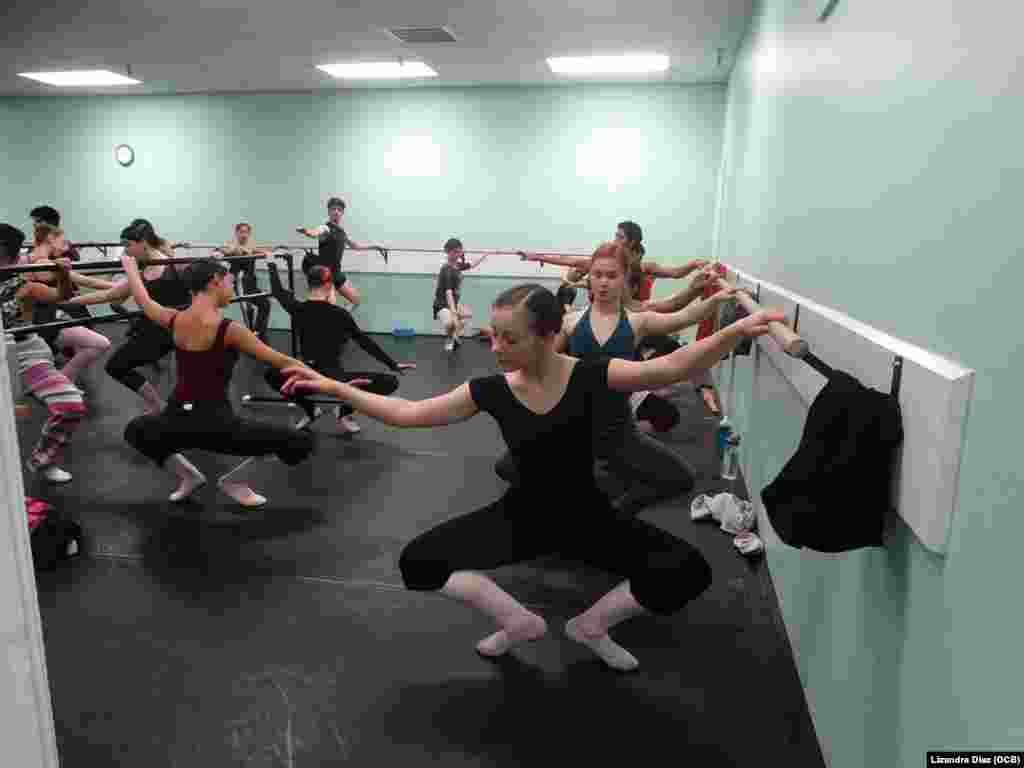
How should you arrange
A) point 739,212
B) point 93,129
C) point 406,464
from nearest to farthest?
point 406,464, point 739,212, point 93,129

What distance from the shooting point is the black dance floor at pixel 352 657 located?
5.82 feet

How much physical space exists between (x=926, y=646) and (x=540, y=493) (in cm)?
109

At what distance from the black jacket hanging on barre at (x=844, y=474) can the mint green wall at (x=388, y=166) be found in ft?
22.8

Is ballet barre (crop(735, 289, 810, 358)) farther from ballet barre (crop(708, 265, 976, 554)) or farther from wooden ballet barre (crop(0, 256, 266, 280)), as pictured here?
wooden ballet barre (crop(0, 256, 266, 280))

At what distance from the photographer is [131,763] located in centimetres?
170

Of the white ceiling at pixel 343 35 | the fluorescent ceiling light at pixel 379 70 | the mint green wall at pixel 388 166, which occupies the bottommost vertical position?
the mint green wall at pixel 388 166

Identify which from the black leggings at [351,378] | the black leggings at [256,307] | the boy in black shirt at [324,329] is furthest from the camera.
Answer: the black leggings at [256,307]

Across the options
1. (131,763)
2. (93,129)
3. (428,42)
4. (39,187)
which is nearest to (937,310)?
(131,763)

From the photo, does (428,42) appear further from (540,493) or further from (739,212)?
(540,493)

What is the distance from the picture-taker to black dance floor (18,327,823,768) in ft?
5.82

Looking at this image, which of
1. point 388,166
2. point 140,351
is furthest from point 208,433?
point 388,166

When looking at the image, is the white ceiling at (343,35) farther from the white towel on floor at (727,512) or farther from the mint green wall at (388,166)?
the white towel on floor at (727,512)

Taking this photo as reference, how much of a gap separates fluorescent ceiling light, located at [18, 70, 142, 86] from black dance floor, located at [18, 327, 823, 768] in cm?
626

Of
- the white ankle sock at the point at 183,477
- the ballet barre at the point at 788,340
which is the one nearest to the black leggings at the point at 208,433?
the white ankle sock at the point at 183,477
